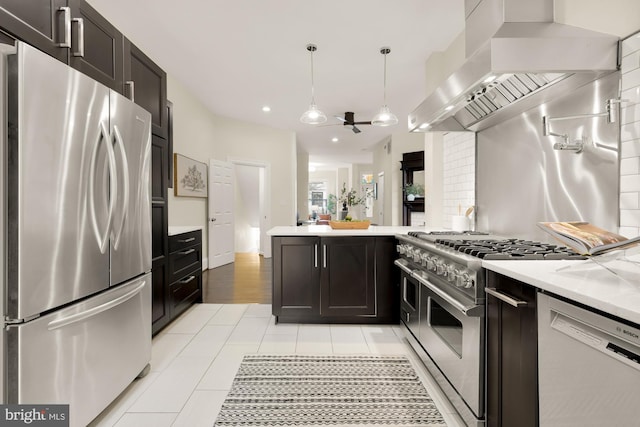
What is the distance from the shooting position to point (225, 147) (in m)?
6.81

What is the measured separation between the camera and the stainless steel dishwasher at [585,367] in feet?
2.62

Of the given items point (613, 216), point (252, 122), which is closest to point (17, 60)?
point (613, 216)

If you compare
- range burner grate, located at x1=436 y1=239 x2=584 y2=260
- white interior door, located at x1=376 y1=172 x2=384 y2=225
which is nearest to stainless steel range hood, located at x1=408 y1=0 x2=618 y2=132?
range burner grate, located at x1=436 y1=239 x2=584 y2=260

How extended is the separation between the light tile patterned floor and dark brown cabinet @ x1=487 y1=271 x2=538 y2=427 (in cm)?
49

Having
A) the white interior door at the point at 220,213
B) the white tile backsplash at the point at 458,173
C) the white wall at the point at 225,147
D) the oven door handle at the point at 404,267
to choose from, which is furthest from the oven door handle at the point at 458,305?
the white interior door at the point at 220,213

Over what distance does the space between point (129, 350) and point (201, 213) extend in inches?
167

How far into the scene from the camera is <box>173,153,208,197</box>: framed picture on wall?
4.88 metres

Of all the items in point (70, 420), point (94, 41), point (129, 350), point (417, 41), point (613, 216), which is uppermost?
point (417, 41)

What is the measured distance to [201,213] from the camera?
5914mm

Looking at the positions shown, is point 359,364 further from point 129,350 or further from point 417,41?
point 417,41

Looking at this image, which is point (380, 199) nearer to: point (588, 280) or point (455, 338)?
point (455, 338)

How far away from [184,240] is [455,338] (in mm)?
2666

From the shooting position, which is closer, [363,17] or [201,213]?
[363,17]

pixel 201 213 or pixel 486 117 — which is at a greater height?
pixel 486 117
